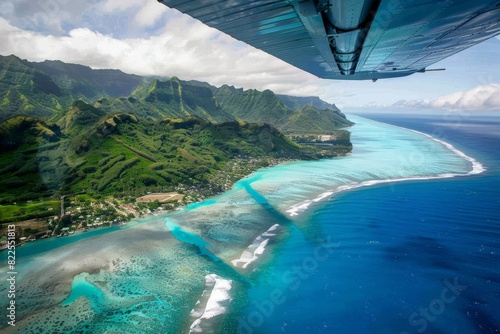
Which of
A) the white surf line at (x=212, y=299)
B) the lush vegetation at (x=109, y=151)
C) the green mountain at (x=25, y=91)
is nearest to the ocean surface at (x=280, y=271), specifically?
the white surf line at (x=212, y=299)

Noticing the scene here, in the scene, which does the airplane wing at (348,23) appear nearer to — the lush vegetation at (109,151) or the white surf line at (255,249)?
the white surf line at (255,249)

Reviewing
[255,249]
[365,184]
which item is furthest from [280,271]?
[365,184]

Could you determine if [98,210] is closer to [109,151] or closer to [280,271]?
[109,151]

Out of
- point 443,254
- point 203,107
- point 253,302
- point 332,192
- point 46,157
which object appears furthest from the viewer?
point 203,107

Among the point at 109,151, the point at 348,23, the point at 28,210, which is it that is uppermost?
the point at 348,23

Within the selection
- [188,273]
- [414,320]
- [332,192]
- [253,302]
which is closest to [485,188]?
[332,192]

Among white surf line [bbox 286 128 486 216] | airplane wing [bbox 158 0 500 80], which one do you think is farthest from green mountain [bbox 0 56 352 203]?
airplane wing [bbox 158 0 500 80]

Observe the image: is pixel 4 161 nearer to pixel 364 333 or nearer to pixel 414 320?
pixel 364 333
